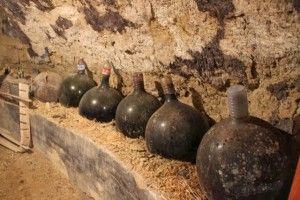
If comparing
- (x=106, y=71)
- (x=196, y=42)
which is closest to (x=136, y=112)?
(x=106, y=71)

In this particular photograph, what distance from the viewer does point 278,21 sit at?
2184 mm

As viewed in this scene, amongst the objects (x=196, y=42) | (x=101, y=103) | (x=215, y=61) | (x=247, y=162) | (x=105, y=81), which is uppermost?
(x=196, y=42)

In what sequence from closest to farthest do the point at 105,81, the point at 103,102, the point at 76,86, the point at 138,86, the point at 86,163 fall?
1. the point at 138,86
2. the point at 86,163
3. the point at 103,102
4. the point at 105,81
5. the point at 76,86

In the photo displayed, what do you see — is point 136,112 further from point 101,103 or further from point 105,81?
point 105,81

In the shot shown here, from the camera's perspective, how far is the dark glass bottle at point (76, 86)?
4227 mm

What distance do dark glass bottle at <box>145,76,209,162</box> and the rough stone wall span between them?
1.03 ft

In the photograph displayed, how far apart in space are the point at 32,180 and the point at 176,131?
2.28 metres

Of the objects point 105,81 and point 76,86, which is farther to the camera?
point 76,86

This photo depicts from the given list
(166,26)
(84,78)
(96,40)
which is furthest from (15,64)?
(166,26)

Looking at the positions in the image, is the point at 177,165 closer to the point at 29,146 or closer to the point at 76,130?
the point at 76,130

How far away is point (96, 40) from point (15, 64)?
2640 mm

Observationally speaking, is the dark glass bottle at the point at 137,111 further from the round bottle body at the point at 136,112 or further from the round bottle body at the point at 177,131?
the round bottle body at the point at 177,131

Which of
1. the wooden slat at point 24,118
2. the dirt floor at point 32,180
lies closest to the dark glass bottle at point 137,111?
the dirt floor at point 32,180

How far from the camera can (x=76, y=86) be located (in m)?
4.22
